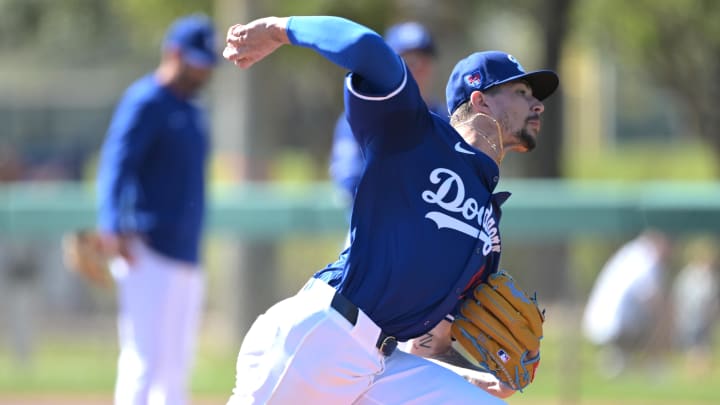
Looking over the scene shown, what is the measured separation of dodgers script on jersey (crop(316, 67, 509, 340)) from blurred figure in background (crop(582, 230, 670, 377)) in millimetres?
8706

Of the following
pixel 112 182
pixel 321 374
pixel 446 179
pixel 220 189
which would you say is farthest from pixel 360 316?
pixel 220 189

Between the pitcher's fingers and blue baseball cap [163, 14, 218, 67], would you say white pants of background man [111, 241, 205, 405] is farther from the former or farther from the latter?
the pitcher's fingers

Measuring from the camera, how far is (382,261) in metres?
3.82

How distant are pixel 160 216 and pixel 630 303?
732 cm

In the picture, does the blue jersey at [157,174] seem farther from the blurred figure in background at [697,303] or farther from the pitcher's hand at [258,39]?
the blurred figure in background at [697,303]

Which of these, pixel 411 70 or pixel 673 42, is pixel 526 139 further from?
pixel 673 42

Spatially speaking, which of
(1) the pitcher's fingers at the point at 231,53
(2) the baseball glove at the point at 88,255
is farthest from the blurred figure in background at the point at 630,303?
(1) the pitcher's fingers at the point at 231,53

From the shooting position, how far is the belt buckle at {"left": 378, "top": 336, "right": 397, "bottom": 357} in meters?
3.88

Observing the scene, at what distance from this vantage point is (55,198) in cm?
1223

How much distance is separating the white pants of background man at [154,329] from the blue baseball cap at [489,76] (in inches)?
117

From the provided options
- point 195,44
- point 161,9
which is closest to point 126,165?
point 195,44

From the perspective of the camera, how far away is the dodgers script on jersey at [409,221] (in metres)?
3.80

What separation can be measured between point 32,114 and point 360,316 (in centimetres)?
2912

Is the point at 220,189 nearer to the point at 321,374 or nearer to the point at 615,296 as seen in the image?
the point at 615,296
